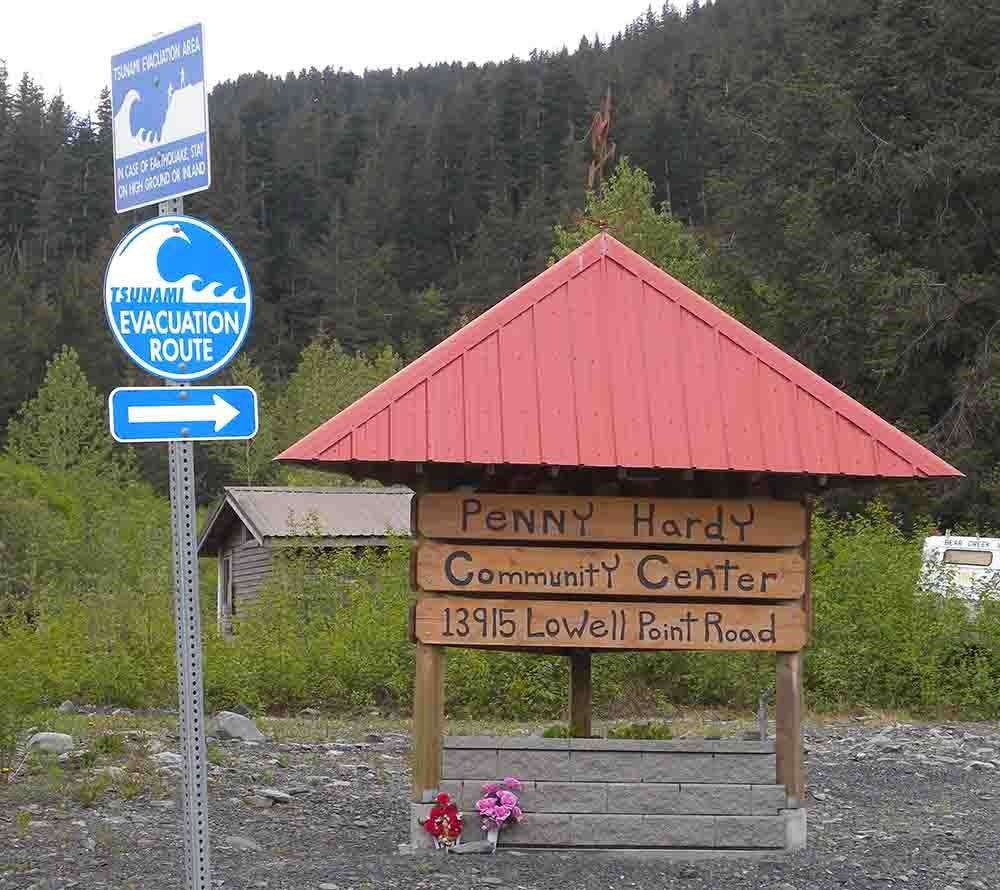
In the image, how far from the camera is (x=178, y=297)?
5648 millimetres

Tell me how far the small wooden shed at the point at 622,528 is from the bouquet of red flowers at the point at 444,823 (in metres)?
0.12

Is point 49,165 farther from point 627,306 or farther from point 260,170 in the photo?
point 627,306

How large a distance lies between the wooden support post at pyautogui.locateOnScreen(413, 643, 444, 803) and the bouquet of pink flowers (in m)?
0.33

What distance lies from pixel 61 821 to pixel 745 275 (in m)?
35.3

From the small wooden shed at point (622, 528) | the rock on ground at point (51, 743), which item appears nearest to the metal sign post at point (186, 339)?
the small wooden shed at point (622, 528)

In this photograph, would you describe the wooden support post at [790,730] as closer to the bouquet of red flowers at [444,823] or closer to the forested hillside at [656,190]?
the bouquet of red flowers at [444,823]

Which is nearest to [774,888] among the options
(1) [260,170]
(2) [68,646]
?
(2) [68,646]

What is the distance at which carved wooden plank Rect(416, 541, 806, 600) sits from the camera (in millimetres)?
9234

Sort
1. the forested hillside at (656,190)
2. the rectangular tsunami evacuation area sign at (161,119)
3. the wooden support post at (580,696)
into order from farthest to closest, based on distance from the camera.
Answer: the forested hillside at (656,190) < the wooden support post at (580,696) < the rectangular tsunami evacuation area sign at (161,119)

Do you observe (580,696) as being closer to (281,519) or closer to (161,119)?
(161,119)

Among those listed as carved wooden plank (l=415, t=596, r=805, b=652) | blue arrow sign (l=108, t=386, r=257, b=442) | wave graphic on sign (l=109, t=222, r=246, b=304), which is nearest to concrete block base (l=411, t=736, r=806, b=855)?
carved wooden plank (l=415, t=596, r=805, b=652)

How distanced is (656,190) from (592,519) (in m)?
99.1

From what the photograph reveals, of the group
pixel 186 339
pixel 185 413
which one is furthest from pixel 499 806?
pixel 186 339

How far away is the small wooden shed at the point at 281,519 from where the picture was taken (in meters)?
34.1
